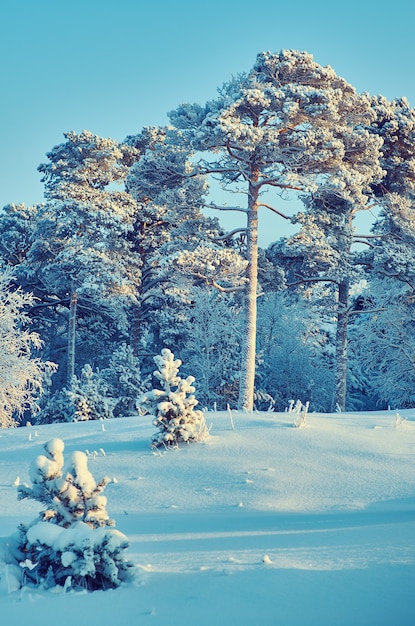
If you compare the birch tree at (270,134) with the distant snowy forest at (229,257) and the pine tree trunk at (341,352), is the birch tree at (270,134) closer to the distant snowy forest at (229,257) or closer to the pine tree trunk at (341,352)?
the distant snowy forest at (229,257)

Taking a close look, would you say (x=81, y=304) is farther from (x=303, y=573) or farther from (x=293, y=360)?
(x=303, y=573)

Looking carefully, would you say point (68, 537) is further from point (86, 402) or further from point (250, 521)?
point (86, 402)

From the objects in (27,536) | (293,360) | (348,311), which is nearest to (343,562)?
(27,536)

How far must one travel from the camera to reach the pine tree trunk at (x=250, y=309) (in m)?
18.2

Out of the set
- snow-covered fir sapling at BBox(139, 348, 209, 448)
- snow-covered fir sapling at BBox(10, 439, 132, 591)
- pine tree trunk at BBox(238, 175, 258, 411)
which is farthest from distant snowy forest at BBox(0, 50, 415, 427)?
snow-covered fir sapling at BBox(10, 439, 132, 591)

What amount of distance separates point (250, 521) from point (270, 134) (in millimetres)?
12176

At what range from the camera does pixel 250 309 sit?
1822 centimetres

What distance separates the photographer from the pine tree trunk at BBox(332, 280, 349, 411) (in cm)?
2303

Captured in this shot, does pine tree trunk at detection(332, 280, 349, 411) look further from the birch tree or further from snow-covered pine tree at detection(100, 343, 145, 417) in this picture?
snow-covered pine tree at detection(100, 343, 145, 417)

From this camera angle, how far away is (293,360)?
105 feet

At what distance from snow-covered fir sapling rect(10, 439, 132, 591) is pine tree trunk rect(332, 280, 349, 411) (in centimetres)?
1873

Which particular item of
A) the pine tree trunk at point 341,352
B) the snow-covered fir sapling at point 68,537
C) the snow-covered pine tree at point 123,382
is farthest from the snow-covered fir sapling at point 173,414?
the snow-covered pine tree at point 123,382

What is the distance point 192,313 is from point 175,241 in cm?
983

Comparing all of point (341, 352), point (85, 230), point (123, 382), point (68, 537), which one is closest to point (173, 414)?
point (68, 537)
